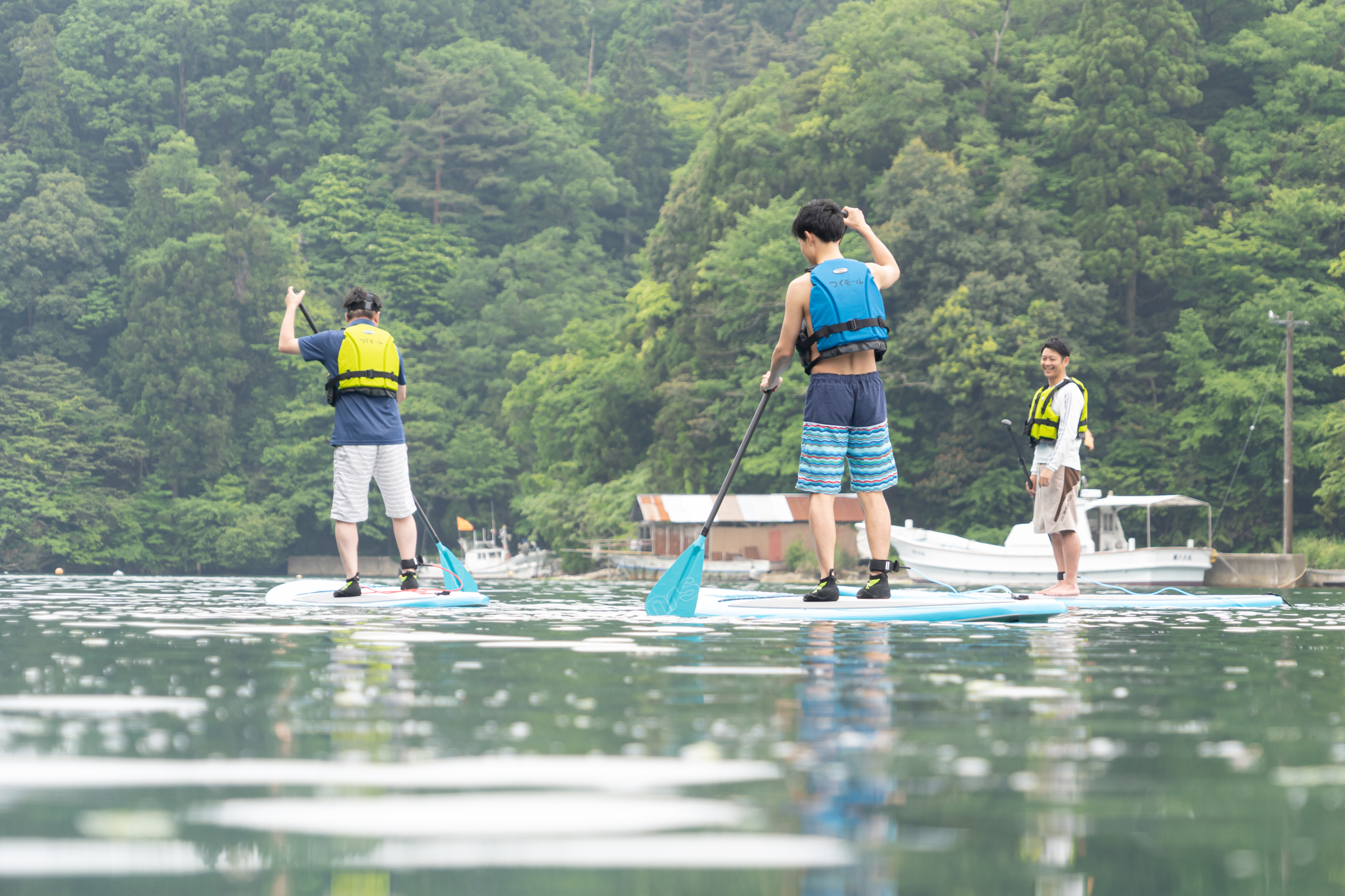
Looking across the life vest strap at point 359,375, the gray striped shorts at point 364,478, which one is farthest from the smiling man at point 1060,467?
the life vest strap at point 359,375

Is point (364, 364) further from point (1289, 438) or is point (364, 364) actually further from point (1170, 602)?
point (1289, 438)

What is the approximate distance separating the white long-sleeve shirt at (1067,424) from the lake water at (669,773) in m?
4.97

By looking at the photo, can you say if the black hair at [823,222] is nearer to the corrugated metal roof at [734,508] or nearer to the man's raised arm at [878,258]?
the man's raised arm at [878,258]

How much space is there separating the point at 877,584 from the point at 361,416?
387cm

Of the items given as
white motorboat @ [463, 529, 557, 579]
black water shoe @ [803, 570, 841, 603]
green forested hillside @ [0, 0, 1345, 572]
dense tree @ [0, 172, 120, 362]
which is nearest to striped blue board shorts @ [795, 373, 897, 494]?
black water shoe @ [803, 570, 841, 603]

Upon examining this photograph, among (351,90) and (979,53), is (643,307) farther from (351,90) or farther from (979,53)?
(351,90)

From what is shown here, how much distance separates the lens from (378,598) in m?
9.94

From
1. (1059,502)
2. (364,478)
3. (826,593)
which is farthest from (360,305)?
(1059,502)

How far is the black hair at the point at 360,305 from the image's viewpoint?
1045 centimetres

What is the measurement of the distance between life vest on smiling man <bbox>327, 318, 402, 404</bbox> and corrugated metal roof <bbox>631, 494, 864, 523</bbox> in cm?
3364

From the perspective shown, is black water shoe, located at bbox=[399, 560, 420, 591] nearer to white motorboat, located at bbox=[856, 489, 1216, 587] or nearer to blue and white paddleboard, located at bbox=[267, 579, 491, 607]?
blue and white paddleboard, located at bbox=[267, 579, 491, 607]

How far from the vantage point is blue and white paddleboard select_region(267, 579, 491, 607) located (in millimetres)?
9805

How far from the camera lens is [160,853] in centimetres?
244

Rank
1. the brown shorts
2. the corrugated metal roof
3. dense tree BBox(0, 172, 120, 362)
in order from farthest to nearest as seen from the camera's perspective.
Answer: dense tree BBox(0, 172, 120, 362) < the corrugated metal roof < the brown shorts
